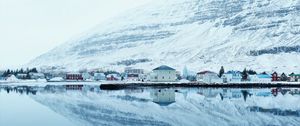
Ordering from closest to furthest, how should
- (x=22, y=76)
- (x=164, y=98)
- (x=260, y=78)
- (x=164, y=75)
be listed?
(x=164, y=98)
(x=164, y=75)
(x=260, y=78)
(x=22, y=76)

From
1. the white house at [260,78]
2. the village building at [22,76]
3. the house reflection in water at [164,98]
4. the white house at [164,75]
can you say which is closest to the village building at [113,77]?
the village building at [22,76]

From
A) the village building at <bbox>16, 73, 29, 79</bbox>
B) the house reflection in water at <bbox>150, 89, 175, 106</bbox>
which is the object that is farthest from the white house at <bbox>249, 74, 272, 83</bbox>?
the village building at <bbox>16, 73, 29, 79</bbox>

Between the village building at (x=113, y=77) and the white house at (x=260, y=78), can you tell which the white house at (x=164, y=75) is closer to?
the white house at (x=260, y=78)

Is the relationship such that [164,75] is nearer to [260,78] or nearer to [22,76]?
[260,78]

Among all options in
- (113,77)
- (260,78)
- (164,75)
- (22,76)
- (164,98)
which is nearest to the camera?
(164,98)

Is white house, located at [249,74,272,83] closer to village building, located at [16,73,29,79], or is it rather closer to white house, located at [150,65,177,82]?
white house, located at [150,65,177,82]

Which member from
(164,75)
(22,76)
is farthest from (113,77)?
(164,75)

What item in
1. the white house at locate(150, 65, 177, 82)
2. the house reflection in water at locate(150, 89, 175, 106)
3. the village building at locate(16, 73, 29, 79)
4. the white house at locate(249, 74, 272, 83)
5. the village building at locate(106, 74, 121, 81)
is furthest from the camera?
the village building at locate(16, 73, 29, 79)

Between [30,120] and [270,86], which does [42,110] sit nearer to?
[30,120]

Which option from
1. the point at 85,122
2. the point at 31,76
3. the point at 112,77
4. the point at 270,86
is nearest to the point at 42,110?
the point at 85,122

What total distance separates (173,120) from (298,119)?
8016mm

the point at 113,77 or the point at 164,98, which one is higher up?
the point at 113,77

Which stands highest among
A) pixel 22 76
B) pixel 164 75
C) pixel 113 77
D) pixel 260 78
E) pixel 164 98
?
pixel 22 76

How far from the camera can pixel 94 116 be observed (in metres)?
35.0
